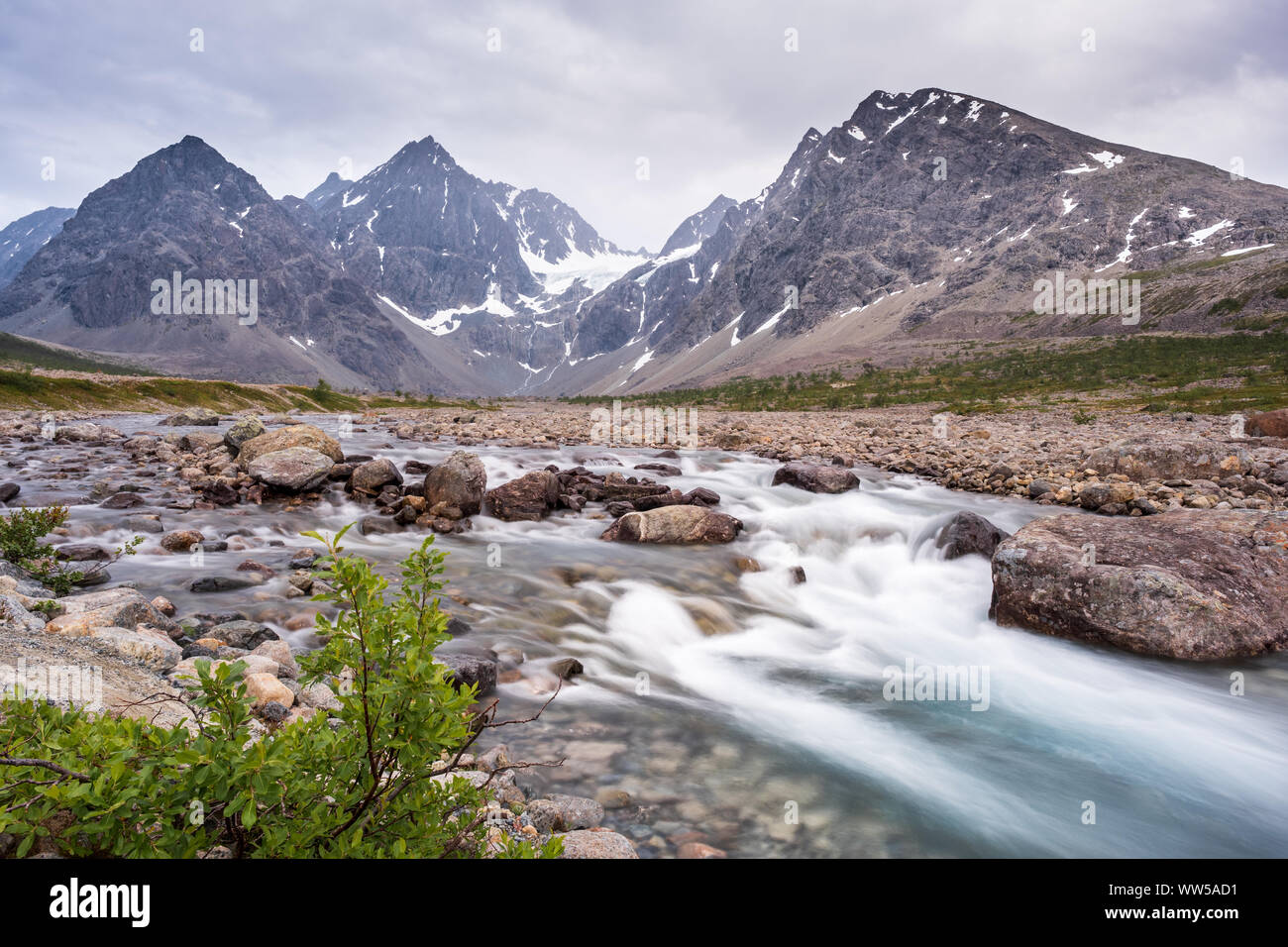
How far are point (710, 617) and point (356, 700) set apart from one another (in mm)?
8859

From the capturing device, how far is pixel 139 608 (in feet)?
23.2

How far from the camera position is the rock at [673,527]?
14789mm

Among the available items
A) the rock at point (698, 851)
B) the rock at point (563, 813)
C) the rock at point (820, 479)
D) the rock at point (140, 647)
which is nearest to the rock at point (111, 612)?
the rock at point (140, 647)

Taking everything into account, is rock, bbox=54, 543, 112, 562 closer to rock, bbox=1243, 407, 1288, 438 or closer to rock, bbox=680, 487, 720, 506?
rock, bbox=680, 487, 720, 506

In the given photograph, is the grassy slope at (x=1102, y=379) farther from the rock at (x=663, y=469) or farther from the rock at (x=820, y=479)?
the rock at (x=663, y=469)

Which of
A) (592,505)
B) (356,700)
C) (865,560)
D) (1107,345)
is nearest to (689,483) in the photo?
(592,505)

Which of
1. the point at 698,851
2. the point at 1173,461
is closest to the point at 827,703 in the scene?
the point at 698,851

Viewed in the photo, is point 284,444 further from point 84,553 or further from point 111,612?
point 111,612

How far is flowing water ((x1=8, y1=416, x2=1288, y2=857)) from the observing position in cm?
571

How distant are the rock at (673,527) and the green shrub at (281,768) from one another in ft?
38.9

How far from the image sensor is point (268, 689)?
18.2ft

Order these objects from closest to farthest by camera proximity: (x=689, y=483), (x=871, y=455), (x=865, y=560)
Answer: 1. (x=865, y=560)
2. (x=689, y=483)
3. (x=871, y=455)
